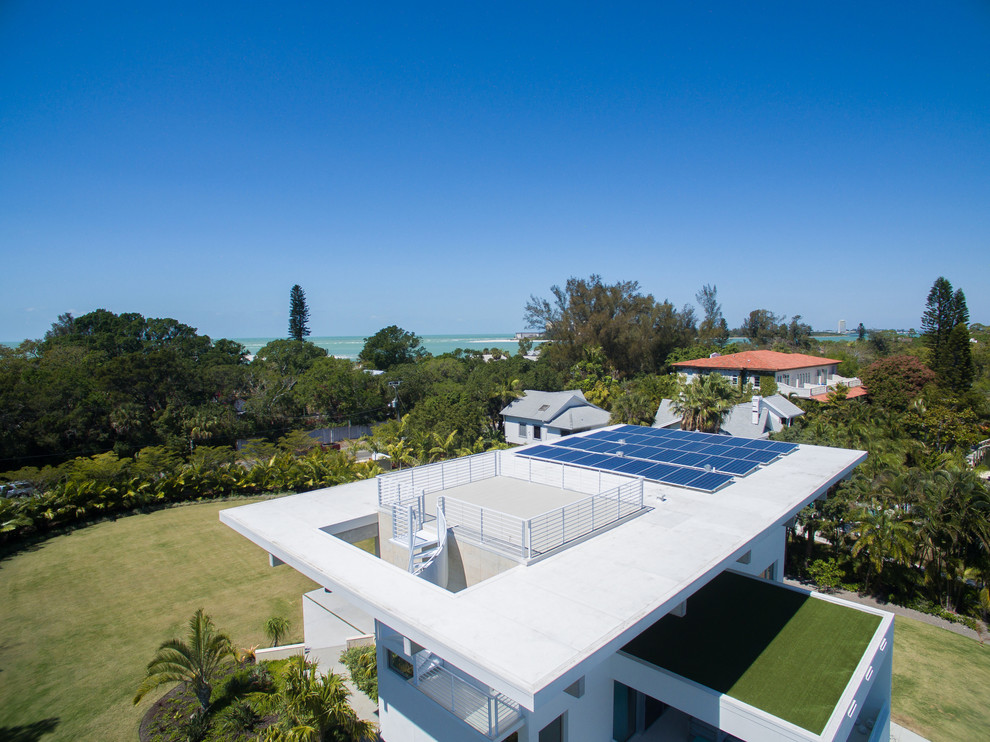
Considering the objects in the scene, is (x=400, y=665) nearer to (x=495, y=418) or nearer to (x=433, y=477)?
(x=433, y=477)

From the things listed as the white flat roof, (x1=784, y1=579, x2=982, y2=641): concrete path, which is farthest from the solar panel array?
(x1=784, y1=579, x2=982, y2=641): concrete path

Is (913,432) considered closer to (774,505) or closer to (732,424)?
(732,424)

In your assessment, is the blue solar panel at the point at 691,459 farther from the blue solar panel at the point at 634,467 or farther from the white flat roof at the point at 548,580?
the white flat roof at the point at 548,580

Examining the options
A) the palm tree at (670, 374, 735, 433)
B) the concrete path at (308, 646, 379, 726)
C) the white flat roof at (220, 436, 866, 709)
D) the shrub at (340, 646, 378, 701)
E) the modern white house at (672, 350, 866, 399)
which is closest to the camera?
the white flat roof at (220, 436, 866, 709)

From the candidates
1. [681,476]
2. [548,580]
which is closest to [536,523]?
[548,580]

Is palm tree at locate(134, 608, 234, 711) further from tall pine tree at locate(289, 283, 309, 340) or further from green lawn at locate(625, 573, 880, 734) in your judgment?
tall pine tree at locate(289, 283, 309, 340)

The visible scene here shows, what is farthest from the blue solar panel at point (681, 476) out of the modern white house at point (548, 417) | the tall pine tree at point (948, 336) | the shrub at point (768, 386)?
the tall pine tree at point (948, 336)
